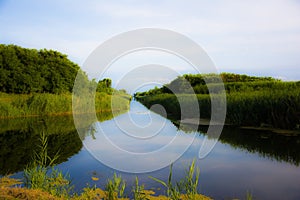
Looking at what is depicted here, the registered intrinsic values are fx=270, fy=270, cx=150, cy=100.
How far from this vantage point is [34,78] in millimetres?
16938

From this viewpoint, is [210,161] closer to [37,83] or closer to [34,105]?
[34,105]

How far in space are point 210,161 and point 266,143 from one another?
1.81m

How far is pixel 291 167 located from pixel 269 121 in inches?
151

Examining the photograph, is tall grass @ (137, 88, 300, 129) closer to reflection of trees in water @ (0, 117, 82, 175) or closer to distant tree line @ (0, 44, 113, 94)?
reflection of trees in water @ (0, 117, 82, 175)

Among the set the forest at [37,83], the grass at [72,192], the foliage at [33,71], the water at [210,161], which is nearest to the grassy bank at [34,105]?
the forest at [37,83]

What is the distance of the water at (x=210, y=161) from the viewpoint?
362 centimetres

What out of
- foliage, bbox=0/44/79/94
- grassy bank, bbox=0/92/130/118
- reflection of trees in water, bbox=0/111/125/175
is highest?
foliage, bbox=0/44/79/94

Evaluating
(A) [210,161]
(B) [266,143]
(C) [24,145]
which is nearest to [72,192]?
(A) [210,161]

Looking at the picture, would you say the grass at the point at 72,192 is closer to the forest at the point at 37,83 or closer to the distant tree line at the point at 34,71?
the forest at the point at 37,83

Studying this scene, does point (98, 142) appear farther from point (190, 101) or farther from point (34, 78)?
point (34, 78)

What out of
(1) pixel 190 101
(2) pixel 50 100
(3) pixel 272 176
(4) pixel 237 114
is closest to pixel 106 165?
(3) pixel 272 176

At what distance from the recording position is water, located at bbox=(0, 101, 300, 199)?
11.9ft

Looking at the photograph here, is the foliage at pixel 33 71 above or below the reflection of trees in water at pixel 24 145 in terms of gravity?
above

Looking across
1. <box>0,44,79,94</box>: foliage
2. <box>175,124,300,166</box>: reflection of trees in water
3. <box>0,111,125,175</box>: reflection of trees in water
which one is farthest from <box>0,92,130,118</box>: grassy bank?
<box>175,124,300,166</box>: reflection of trees in water
